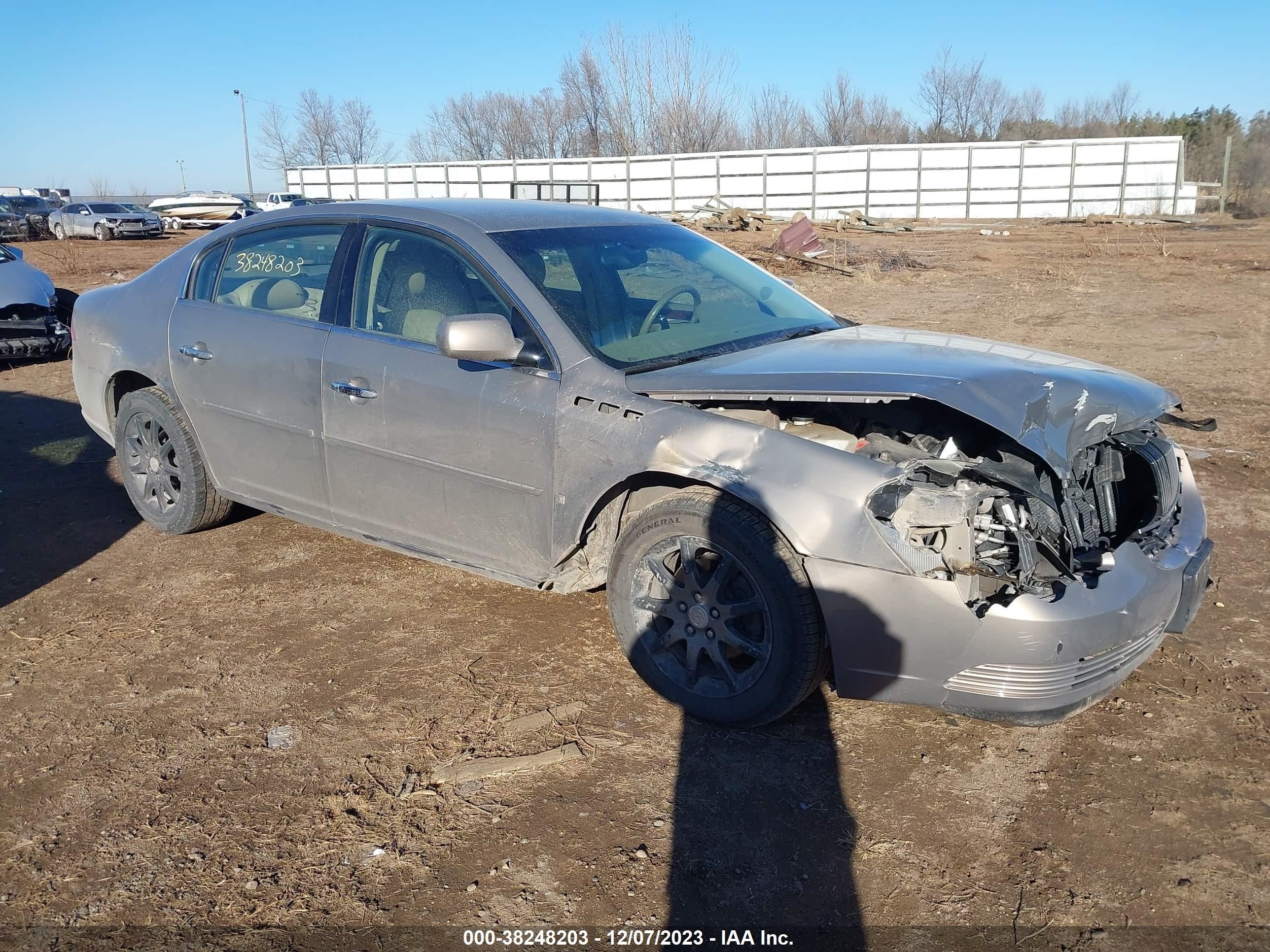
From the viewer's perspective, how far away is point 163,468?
205 inches

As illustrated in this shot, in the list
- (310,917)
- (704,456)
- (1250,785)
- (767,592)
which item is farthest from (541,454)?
(1250,785)

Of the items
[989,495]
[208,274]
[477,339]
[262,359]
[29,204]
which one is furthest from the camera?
[29,204]

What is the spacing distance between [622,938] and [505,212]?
118 inches

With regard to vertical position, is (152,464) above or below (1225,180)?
below

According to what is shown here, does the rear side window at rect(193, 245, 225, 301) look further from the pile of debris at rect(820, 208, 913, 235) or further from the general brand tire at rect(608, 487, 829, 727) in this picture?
the pile of debris at rect(820, 208, 913, 235)

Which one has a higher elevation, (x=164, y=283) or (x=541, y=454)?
(x=164, y=283)

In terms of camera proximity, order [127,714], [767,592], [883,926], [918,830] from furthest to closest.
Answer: [127,714], [767,592], [918,830], [883,926]

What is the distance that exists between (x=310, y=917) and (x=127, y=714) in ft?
4.85

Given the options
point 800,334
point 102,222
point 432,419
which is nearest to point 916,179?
point 102,222

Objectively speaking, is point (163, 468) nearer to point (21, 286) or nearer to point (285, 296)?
point (285, 296)

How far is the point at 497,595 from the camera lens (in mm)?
4648

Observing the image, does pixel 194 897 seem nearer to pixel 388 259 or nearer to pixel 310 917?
pixel 310 917

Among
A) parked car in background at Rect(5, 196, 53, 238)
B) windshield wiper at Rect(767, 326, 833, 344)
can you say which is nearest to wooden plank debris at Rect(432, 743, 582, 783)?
windshield wiper at Rect(767, 326, 833, 344)

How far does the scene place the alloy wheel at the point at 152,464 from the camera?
5.16 m
